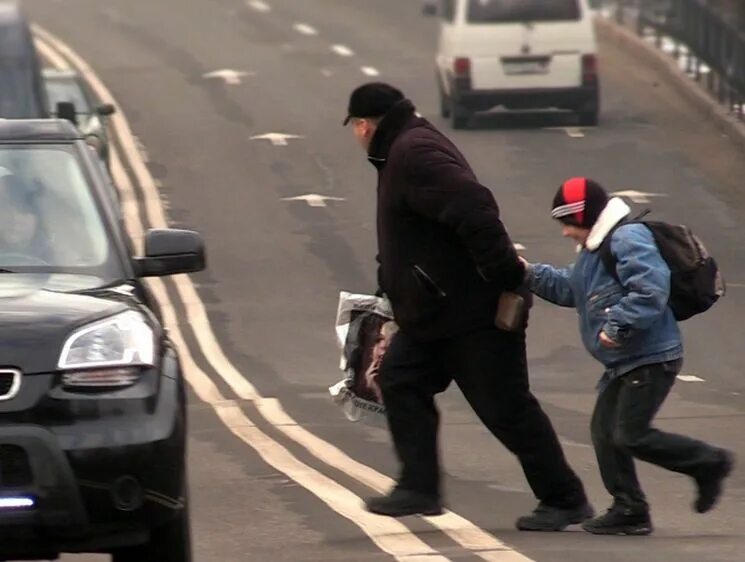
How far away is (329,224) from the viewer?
80.2 feet

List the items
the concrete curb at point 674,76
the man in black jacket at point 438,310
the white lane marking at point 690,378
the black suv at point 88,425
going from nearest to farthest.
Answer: the black suv at point 88,425 < the man in black jacket at point 438,310 < the white lane marking at point 690,378 < the concrete curb at point 674,76

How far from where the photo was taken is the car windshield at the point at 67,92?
2525 centimetres

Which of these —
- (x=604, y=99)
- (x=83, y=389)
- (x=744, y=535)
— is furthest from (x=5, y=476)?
(x=604, y=99)

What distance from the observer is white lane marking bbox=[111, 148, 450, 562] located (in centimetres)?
902

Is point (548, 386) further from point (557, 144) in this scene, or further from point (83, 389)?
point (557, 144)

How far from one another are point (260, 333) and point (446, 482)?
24.2 ft

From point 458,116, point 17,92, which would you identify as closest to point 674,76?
point 458,116

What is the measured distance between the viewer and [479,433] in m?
13.6

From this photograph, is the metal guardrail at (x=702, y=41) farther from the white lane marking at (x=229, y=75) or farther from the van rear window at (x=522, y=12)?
the white lane marking at (x=229, y=75)

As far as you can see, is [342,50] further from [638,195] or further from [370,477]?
[370,477]

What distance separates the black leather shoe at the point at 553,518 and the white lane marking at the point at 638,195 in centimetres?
1636

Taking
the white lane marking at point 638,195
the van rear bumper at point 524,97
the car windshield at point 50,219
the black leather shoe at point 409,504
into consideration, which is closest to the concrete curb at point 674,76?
the van rear bumper at point 524,97

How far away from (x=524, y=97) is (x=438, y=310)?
21.0m

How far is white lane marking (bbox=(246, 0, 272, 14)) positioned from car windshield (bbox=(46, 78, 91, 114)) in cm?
2133
